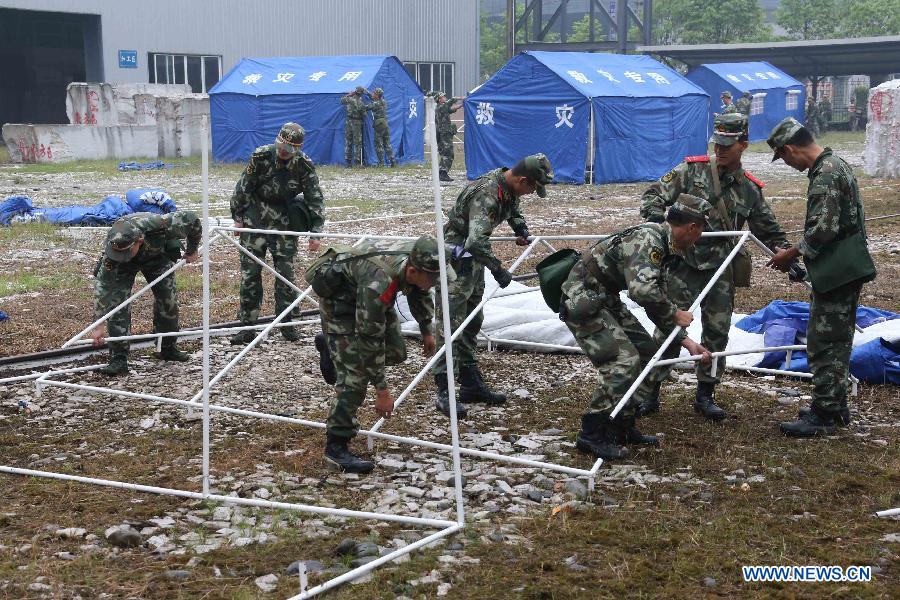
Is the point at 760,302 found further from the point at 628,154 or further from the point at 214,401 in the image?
the point at 628,154

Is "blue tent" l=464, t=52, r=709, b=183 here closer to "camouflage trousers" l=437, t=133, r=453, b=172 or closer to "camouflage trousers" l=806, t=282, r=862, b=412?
"camouflage trousers" l=437, t=133, r=453, b=172

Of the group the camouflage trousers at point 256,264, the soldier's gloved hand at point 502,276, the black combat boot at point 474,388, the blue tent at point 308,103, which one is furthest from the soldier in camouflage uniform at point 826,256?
the blue tent at point 308,103

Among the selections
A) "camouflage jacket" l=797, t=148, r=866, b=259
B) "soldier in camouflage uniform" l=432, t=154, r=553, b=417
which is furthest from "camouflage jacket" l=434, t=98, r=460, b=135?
"camouflage jacket" l=797, t=148, r=866, b=259

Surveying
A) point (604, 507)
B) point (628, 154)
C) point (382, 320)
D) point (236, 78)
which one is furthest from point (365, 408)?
point (236, 78)

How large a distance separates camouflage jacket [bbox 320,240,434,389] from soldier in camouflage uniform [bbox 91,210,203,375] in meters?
2.52

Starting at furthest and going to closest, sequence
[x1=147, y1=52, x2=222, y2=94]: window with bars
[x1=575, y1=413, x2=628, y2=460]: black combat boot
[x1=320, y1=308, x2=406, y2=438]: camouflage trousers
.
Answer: [x1=147, y1=52, x2=222, y2=94]: window with bars, [x1=575, y1=413, x2=628, y2=460]: black combat boot, [x1=320, y1=308, x2=406, y2=438]: camouflage trousers

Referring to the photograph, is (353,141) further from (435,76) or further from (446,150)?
(435,76)

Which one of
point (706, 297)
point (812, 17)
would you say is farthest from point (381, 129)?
point (812, 17)

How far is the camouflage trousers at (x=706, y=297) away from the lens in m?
6.40

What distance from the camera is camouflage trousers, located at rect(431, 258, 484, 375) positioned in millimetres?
6758

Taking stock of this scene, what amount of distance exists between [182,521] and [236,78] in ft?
74.6

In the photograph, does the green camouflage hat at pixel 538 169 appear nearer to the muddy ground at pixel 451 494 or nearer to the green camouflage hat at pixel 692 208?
the green camouflage hat at pixel 692 208

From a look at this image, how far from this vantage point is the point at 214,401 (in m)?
7.02

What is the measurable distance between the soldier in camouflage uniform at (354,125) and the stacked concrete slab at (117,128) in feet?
15.3
